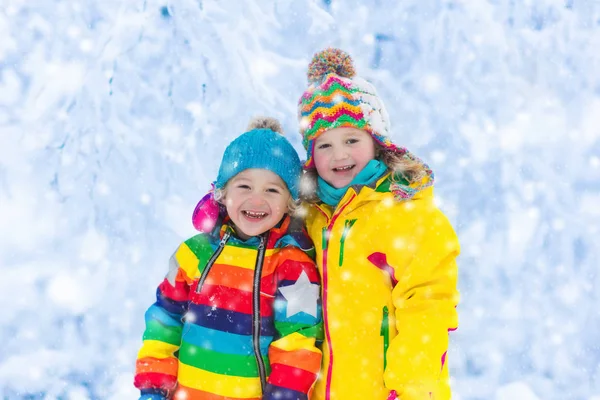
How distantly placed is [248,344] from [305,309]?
0.24m

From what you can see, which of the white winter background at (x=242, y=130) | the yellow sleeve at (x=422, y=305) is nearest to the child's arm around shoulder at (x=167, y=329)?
the yellow sleeve at (x=422, y=305)

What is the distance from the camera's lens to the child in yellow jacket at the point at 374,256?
5.59 feet

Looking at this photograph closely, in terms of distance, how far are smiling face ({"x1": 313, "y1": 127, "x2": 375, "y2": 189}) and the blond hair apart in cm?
5

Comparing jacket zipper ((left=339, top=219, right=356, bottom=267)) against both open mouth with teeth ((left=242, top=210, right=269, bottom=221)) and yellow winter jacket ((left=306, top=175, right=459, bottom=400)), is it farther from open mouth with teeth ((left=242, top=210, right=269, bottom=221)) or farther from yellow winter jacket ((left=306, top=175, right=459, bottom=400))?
open mouth with teeth ((left=242, top=210, right=269, bottom=221))

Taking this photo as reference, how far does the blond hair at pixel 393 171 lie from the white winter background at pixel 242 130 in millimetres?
1659

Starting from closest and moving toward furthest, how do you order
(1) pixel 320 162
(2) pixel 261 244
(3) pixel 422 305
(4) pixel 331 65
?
(3) pixel 422 305 < (2) pixel 261 244 < (1) pixel 320 162 < (4) pixel 331 65

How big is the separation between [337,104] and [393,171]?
13.2 inches

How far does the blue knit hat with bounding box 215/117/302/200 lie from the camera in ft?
6.75

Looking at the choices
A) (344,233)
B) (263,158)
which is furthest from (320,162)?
(344,233)

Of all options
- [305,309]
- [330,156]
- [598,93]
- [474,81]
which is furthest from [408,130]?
[305,309]

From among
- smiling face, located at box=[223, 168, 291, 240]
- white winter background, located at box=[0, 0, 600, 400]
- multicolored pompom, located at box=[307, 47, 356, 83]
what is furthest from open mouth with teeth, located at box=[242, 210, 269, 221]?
white winter background, located at box=[0, 0, 600, 400]

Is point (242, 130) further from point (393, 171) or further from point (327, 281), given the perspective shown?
point (327, 281)

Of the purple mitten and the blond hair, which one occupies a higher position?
the blond hair

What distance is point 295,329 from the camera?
1.85 m
